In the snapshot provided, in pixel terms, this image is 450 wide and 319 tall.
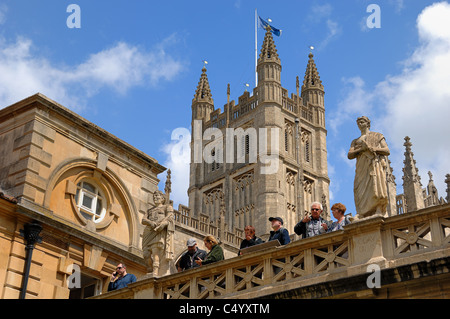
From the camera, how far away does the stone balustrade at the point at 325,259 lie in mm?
10320

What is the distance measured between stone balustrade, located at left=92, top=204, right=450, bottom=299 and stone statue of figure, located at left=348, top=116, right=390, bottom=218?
0.45 metres

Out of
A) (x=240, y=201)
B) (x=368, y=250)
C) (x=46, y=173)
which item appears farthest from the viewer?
(x=240, y=201)

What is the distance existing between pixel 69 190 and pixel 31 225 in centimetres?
220

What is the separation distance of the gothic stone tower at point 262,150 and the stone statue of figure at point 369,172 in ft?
201

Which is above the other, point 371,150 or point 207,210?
point 207,210

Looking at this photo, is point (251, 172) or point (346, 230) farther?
point (251, 172)

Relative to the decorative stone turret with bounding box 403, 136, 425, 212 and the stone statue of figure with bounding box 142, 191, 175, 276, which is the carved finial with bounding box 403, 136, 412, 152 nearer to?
the decorative stone turret with bounding box 403, 136, 425, 212

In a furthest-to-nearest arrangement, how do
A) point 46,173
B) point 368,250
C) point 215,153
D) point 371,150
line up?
point 215,153 → point 46,173 → point 371,150 → point 368,250

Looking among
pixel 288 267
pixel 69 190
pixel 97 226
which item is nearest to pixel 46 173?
pixel 69 190
